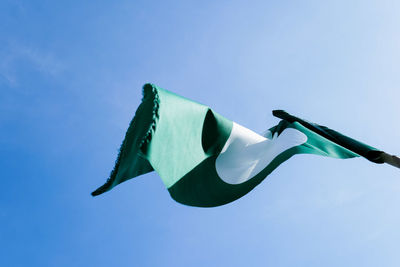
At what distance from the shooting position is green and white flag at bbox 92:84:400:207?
→ 3.81 meters

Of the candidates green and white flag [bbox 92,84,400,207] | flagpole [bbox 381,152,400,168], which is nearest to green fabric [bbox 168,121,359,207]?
green and white flag [bbox 92,84,400,207]

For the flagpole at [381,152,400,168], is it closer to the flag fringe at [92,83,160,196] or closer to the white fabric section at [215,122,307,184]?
the white fabric section at [215,122,307,184]

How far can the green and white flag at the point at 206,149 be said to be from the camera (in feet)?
12.5

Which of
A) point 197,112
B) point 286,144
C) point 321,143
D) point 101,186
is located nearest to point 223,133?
point 197,112

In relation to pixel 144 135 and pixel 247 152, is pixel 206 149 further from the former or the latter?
pixel 144 135

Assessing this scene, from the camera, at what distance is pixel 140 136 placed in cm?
391

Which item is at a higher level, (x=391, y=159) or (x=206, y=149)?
(x=206, y=149)

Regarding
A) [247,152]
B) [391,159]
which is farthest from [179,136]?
[391,159]

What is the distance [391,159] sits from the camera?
12.9 feet

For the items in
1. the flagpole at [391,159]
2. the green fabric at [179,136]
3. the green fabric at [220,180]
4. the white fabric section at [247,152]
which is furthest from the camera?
the white fabric section at [247,152]

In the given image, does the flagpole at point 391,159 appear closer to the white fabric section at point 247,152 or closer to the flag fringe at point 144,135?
the white fabric section at point 247,152

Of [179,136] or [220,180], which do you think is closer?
[179,136]

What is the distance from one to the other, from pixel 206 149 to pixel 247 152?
28.7 inches

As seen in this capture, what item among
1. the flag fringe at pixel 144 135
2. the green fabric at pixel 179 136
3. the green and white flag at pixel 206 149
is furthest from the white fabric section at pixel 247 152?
the flag fringe at pixel 144 135
